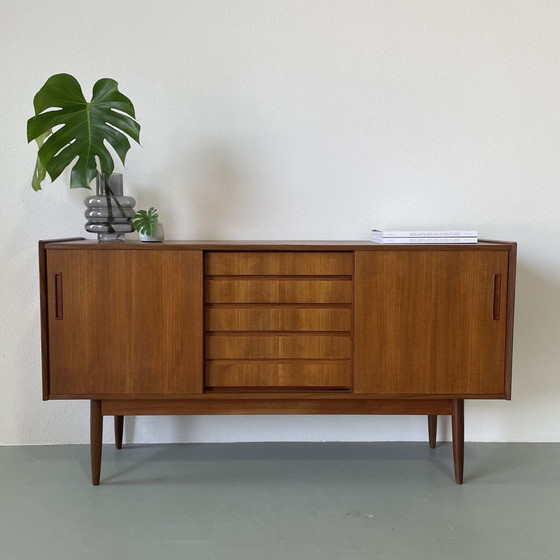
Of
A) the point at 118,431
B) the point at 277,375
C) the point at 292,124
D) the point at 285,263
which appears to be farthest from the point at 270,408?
the point at 292,124

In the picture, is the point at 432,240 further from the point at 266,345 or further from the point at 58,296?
the point at 58,296

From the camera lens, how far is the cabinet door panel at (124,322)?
7.26 ft

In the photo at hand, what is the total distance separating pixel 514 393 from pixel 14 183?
2.41 m

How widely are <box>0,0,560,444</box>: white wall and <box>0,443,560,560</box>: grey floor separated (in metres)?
0.37

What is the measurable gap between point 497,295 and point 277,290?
2.62 feet

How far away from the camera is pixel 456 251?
222 centimetres

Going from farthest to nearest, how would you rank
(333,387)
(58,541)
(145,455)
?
(145,455) → (333,387) → (58,541)

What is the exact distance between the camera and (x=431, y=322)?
2.24 m

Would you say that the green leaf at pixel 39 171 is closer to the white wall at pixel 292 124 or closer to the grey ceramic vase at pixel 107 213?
the grey ceramic vase at pixel 107 213

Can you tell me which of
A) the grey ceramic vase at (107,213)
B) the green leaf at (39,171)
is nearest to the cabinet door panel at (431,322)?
the grey ceramic vase at (107,213)

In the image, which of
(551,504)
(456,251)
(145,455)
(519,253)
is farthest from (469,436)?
(145,455)

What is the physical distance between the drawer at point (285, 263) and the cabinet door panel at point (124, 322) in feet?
0.34

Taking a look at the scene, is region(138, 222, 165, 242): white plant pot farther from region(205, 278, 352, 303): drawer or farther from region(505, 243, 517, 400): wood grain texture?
region(505, 243, 517, 400): wood grain texture

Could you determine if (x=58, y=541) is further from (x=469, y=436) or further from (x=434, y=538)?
(x=469, y=436)
